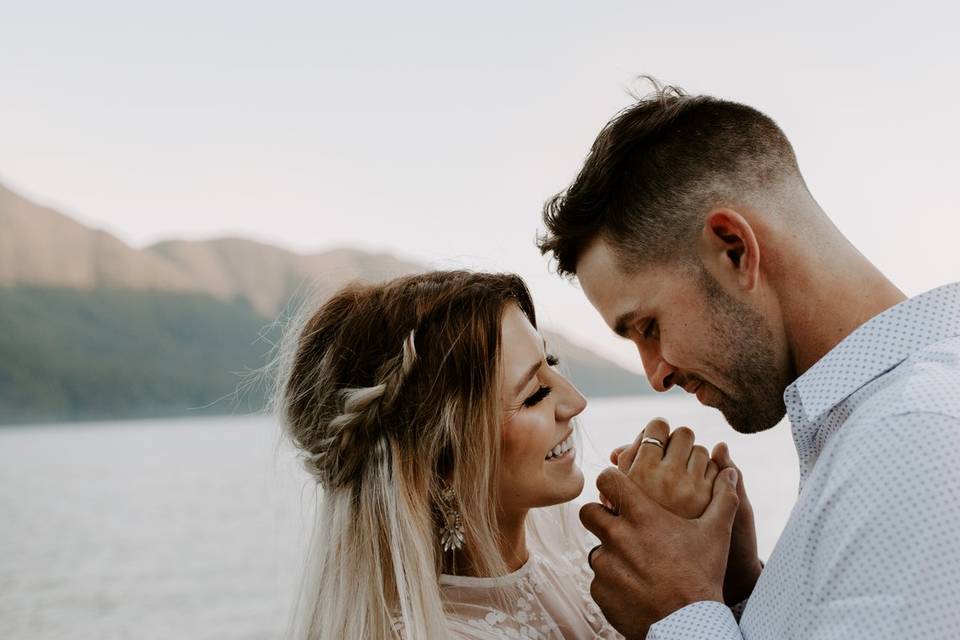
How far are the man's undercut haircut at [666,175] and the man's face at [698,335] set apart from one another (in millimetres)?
59

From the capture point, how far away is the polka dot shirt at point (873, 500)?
1474 mm

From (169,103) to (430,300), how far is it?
89.9 m

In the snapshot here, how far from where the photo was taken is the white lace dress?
2.65m

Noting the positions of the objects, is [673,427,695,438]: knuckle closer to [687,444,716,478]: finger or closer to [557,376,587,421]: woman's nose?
[687,444,716,478]: finger

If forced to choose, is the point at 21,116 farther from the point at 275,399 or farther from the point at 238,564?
the point at 275,399

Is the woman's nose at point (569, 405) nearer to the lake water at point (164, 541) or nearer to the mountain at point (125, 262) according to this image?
the lake water at point (164, 541)

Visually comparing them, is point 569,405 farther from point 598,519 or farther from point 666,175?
point 666,175

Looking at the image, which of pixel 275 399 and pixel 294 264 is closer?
pixel 275 399

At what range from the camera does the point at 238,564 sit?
2216 cm

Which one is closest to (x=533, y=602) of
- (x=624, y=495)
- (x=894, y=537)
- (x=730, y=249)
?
(x=624, y=495)

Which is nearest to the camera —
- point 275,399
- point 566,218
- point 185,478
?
point 566,218

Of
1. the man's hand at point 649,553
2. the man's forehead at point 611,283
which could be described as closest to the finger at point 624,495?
the man's hand at point 649,553

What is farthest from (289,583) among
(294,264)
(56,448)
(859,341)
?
(294,264)

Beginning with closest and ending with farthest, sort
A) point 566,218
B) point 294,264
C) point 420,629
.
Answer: point 420,629
point 566,218
point 294,264
